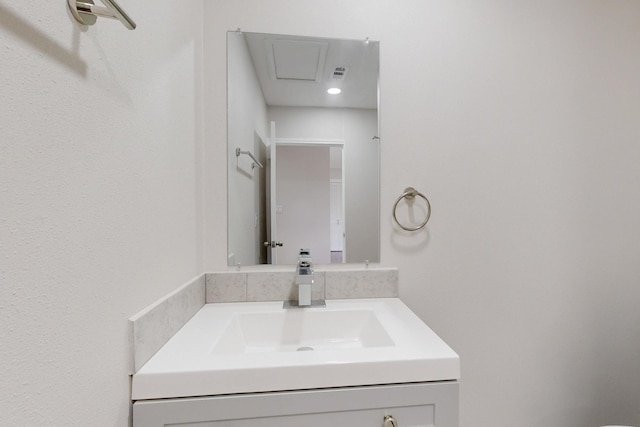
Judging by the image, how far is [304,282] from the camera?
1.09 meters

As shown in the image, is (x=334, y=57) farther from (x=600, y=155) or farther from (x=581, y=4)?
(x=600, y=155)

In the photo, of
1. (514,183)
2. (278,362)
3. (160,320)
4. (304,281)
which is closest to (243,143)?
(304,281)

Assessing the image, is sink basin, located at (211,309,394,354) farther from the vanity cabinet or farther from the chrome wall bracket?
the chrome wall bracket

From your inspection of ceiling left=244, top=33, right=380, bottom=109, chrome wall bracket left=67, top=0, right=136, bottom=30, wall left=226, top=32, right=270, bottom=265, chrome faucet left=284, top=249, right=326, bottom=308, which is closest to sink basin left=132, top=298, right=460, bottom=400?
chrome faucet left=284, top=249, right=326, bottom=308

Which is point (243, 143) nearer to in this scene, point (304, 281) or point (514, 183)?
point (304, 281)

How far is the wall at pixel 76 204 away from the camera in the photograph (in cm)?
38

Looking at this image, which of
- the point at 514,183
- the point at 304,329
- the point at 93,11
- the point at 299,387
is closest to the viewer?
the point at 93,11

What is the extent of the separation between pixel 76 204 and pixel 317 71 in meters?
1.03

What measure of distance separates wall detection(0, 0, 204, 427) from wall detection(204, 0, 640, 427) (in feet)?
1.54

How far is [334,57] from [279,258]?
870mm

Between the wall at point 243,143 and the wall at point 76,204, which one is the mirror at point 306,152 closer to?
the wall at point 243,143

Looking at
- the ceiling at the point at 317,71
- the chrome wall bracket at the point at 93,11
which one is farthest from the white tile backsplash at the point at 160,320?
the ceiling at the point at 317,71

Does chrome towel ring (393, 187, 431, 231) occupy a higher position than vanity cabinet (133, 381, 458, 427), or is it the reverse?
chrome towel ring (393, 187, 431, 231)

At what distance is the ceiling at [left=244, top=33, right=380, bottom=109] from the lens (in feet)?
3.98
